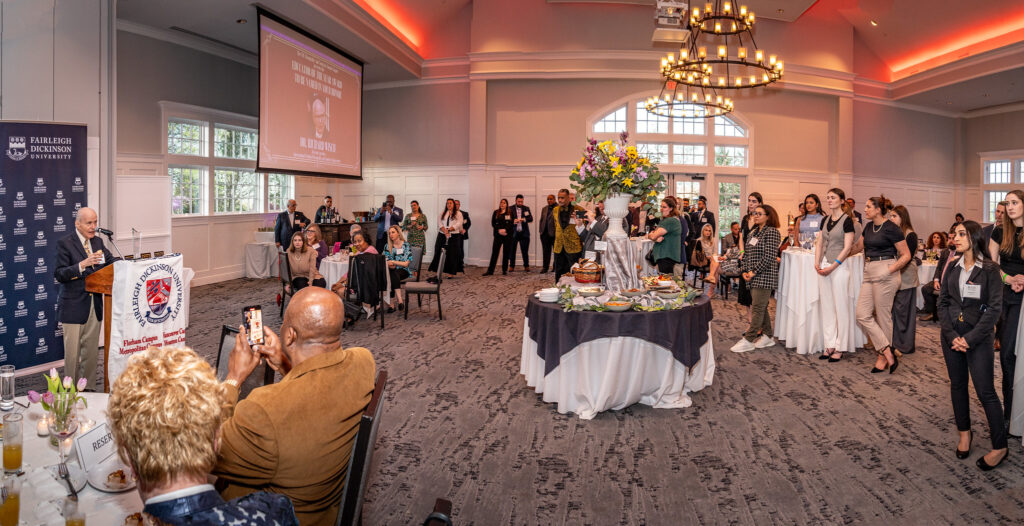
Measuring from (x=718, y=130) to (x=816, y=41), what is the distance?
2.87 meters

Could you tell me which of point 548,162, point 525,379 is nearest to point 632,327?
point 525,379

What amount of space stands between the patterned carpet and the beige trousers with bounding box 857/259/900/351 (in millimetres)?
357

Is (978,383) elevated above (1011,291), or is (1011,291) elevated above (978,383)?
(1011,291)

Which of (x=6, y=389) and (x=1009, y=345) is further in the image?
(x=1009, y=345)

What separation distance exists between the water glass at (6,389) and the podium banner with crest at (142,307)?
1.88m

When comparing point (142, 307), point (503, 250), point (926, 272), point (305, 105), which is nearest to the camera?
point (142, 307)

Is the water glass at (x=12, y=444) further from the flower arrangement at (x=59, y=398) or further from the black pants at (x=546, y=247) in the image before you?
the black pants at (x=546, y=247)

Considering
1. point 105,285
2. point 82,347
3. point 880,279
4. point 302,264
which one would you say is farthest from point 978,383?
point 302,264

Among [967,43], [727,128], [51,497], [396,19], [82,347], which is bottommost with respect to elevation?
[82,347]

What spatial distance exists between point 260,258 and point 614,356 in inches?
362

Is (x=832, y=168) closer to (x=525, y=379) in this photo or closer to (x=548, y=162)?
(x=548, y=162)

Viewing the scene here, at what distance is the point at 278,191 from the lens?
1313 cm

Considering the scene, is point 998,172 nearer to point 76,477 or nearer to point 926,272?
point 926,272

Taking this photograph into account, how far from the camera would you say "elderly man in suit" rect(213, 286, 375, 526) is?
1704 millimetres
